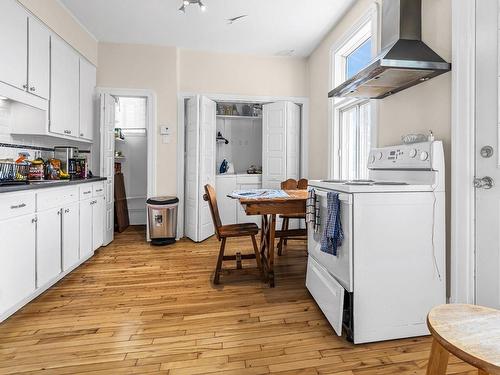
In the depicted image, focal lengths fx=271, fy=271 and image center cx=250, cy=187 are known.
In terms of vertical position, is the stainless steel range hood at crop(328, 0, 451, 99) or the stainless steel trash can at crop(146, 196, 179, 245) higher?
the stainless steel range hood at crop(328, 0, 451, 99)

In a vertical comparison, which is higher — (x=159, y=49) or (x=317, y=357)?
(x=159, y=49)

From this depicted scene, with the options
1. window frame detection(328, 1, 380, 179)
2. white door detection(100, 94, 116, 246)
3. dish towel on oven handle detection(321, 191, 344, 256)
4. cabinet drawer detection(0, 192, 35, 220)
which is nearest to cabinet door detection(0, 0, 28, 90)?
cabinet drawer detection(0, 192, 35, 220)

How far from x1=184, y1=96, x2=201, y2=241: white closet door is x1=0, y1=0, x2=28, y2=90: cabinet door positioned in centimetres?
196

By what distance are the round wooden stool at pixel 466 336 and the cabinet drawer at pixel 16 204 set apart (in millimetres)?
2392

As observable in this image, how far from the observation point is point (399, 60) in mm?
1772

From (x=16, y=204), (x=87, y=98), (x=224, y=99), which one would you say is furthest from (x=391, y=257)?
(x=87, y=98)

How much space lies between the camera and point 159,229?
12.6 feet

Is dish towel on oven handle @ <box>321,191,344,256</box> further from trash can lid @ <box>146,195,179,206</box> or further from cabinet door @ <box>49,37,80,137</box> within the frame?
cabinet door @ <box>49,37,80,137</box>

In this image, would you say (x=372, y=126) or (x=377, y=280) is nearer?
(x=377, y=280)

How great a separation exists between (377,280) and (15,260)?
243cm

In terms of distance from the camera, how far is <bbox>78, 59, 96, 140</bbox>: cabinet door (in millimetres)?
3549

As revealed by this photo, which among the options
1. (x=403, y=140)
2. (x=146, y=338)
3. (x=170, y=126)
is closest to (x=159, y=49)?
(x=170, y=126)

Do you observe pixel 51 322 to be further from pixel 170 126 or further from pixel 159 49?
pixel 159 49

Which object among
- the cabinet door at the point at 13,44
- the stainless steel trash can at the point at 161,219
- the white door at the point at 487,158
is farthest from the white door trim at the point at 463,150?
the cabinet door at the point at 13,44
